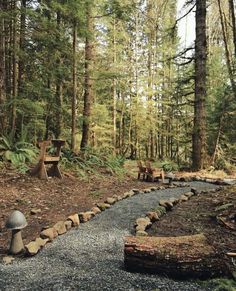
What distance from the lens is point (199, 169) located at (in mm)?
9656

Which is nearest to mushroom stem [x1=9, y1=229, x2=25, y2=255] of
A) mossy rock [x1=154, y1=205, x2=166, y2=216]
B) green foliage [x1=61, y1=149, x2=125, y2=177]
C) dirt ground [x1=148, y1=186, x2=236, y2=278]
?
dirt ground [x1=148, y1=186, x2=236, y2=278]

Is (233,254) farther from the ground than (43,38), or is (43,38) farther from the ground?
(43,38)

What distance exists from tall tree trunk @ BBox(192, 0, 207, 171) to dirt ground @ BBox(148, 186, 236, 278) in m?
4.69

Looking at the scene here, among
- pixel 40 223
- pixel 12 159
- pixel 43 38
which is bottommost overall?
pixel 40 223

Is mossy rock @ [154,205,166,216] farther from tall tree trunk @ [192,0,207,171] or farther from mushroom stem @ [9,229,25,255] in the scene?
tall tree trunk @ [192,0,207,171]

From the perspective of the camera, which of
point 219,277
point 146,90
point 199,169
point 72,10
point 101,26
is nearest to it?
point 219,277

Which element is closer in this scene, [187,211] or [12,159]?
[187,211]

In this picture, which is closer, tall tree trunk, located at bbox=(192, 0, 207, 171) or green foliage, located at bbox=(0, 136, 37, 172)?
green foliage, located at bbox=(0, 136, 37, 172)

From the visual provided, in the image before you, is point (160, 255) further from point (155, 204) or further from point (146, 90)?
point (146, 90)

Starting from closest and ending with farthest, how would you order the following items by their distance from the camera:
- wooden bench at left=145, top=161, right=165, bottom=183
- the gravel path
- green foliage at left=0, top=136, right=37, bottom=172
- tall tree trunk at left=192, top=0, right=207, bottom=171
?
the gravel path, green foliage at left=0, top=136, right=37, bottom=172, wooden bench at left=145, top=161, right=165, bottom=183, tall tree trunk at left=192, top=0, right=207, bottom=171

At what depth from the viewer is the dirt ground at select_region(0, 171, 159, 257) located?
159 inches

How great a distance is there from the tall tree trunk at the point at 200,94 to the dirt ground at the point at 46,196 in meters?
3.09

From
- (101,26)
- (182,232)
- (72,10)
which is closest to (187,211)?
(182,232)

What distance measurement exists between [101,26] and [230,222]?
435 inches
